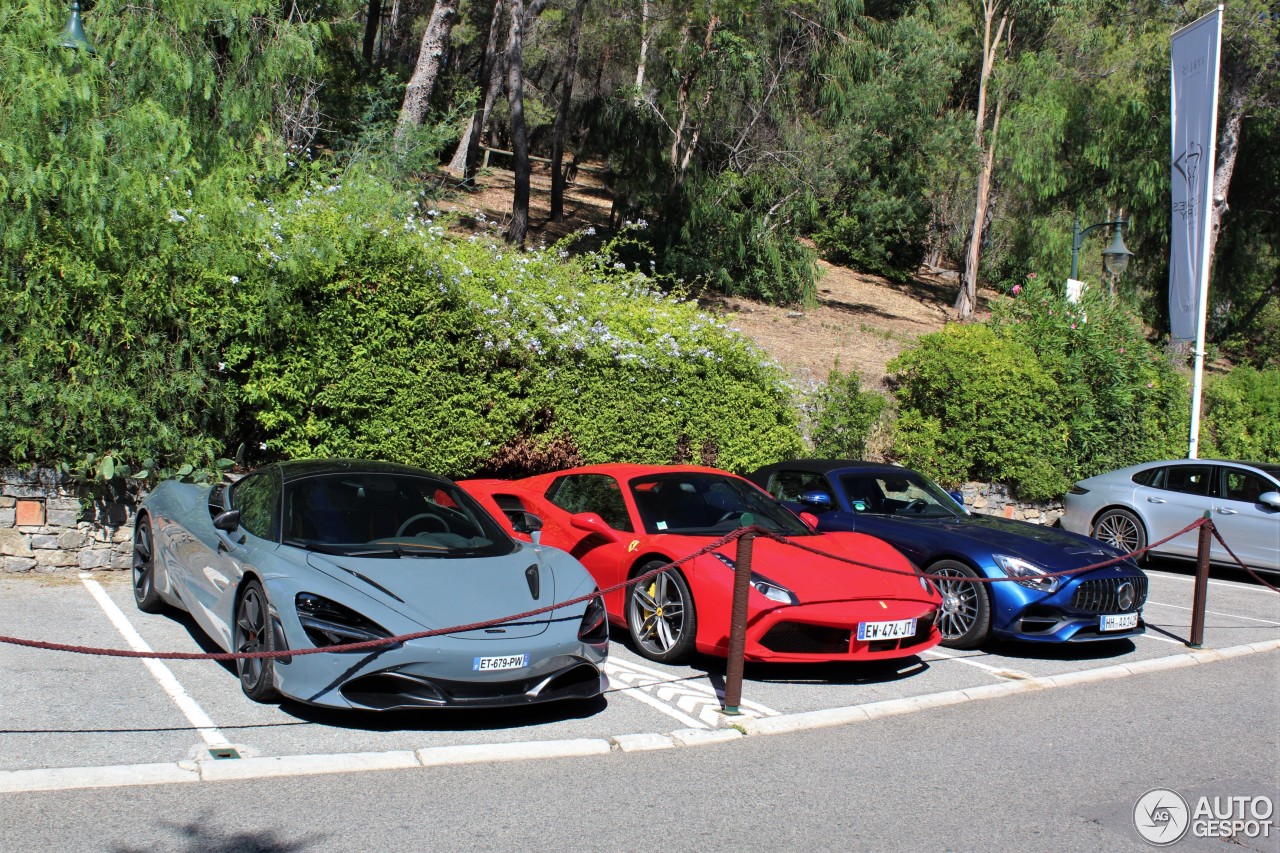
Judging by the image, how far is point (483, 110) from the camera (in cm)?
3347

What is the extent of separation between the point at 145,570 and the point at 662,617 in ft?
12.8

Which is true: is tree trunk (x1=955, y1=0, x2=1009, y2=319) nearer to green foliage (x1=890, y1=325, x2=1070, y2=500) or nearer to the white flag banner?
the white flag banner

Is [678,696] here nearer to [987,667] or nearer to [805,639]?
[805,639]

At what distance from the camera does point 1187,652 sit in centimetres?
856

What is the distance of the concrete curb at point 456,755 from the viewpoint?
14.6 ft

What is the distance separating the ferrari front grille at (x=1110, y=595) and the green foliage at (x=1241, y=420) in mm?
13000

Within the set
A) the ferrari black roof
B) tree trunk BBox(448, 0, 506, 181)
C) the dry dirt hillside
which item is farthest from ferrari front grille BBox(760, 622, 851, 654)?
tree trunk BBox(448, 0, 506, 181)

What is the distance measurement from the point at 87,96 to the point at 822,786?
840cm

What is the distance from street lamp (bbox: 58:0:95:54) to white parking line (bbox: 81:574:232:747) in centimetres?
469

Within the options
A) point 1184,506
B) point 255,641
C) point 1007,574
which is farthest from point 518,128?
point 255,641

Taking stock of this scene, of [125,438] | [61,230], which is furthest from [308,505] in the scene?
[61,230]

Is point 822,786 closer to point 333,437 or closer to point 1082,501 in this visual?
point 333,437

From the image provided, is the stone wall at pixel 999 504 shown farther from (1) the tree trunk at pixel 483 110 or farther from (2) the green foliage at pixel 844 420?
(1) the tree trunk at pixel 483 110

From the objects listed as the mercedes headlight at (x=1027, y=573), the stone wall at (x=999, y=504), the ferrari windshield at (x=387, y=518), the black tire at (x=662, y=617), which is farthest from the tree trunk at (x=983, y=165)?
the ferrari windshield at (x=387, y=518)
